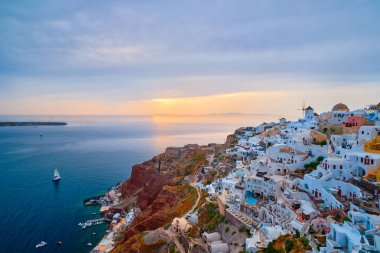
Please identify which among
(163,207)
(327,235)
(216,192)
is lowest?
(163,207)

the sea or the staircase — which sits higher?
the staircase

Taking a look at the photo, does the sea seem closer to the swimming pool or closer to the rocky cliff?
the rocky cliff

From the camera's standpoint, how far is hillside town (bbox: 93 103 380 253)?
24609 mm

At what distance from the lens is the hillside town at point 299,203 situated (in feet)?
80.7

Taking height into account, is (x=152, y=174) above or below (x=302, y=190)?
below

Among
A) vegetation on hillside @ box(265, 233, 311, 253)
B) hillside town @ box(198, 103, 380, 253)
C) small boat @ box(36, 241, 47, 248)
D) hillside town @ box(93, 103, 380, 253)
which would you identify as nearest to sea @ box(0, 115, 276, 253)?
small boat @ box(36, 241, 47, 248)

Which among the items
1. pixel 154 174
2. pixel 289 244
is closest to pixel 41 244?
pixel 154 174

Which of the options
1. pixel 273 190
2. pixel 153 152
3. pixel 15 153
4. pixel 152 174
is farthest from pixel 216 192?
pixel 15 153

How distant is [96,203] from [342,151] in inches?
2337

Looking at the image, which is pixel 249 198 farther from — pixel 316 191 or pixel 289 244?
pixel 289 244

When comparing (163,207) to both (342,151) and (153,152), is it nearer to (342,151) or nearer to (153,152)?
(342,151)

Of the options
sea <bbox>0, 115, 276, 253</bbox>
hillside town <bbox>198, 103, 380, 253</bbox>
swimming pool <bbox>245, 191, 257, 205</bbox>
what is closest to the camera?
hillside town <bbox>198, 103, 380, 253</bbox>

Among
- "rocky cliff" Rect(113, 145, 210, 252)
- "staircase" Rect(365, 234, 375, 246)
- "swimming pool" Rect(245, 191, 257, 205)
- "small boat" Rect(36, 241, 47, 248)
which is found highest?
"staircase" Rect(365, 234, 375, 246)

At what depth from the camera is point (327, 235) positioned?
23.3 m
